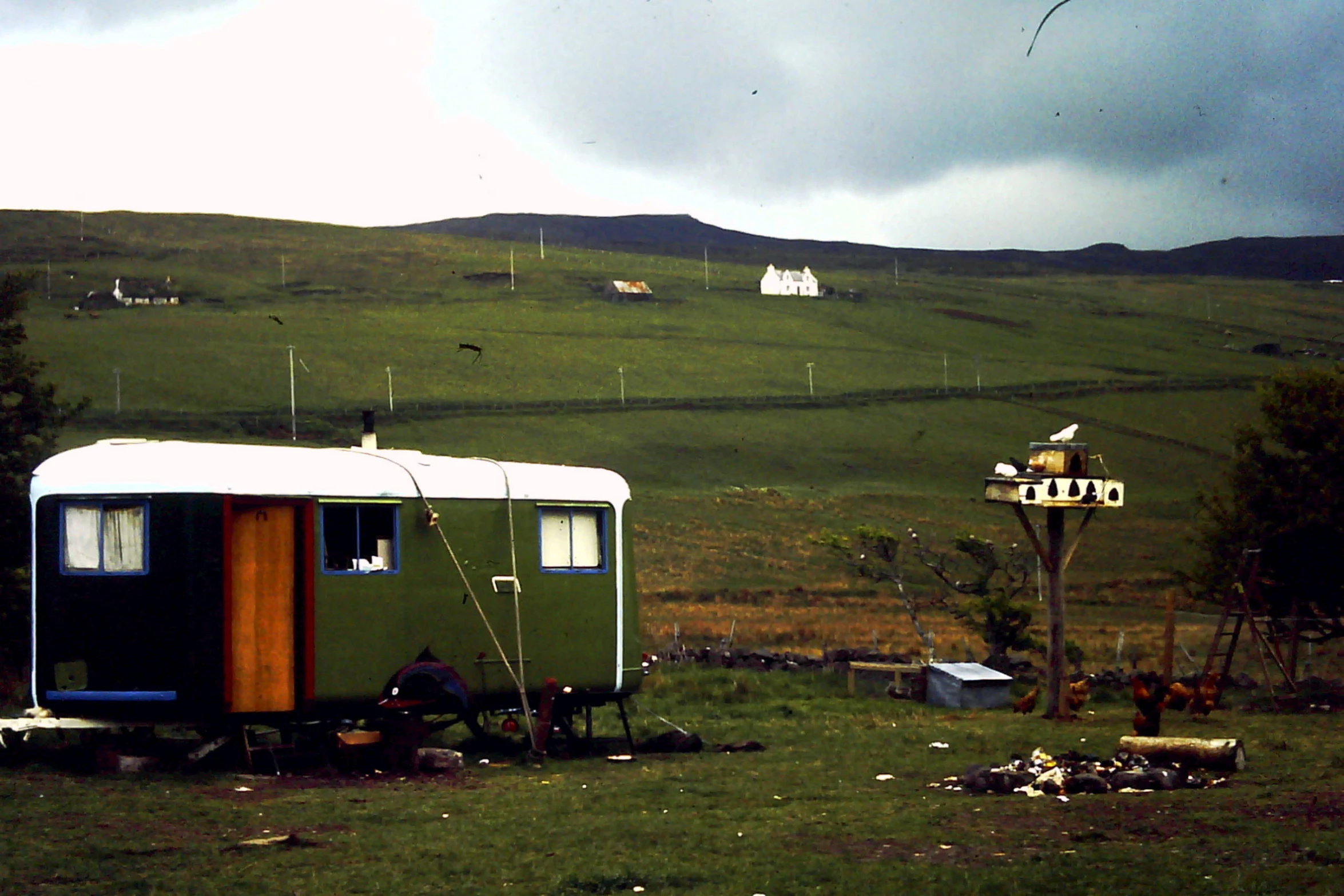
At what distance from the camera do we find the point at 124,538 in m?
13.9

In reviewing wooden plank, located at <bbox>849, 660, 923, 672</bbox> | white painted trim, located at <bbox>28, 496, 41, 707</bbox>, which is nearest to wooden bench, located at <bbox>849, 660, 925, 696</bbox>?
wooden plank, located at <bbox>849, 660, 923, 672</bbox>

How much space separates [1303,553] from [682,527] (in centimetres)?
3177

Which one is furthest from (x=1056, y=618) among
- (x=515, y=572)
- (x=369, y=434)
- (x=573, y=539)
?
(x=369, y=434)

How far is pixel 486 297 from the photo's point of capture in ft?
370

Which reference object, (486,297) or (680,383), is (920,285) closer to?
(486,297)

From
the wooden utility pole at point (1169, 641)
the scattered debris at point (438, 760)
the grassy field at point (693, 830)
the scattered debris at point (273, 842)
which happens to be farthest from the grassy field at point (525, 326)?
the scattered debris at point (273, 842)

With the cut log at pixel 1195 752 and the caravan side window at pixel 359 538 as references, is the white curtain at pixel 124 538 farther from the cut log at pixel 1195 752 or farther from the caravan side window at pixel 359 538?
the cut log at pixel 1195 752

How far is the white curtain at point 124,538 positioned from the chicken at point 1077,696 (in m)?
11.2

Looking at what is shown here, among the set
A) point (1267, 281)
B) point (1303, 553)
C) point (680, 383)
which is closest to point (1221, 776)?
point (1303, 553)

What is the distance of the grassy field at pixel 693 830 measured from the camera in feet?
28.9

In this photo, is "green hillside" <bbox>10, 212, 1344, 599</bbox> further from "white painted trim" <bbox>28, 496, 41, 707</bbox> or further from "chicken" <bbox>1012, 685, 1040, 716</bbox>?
"white painted trim" <bbox>28, 496, 41, 707</bbox>

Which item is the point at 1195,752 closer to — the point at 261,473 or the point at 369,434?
the point at 261,473

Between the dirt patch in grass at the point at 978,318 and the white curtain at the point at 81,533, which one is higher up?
the dirt patch in grass at the point at 978,318

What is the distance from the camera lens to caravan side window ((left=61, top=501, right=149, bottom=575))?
1388 centimetres
